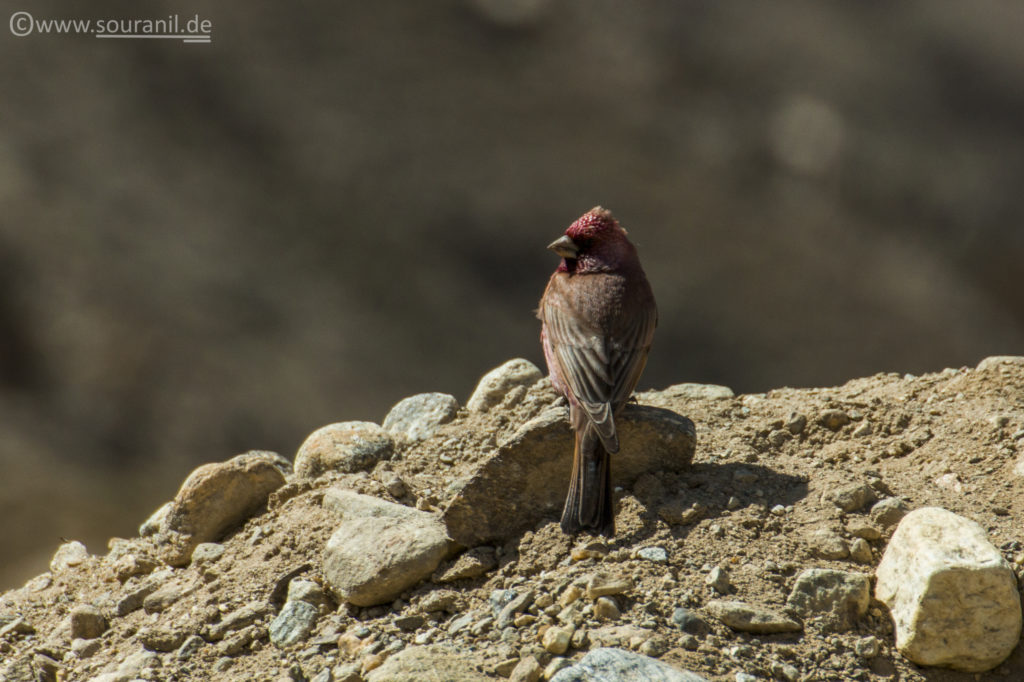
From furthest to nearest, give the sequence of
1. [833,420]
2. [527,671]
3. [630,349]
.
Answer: [833,420] < [630,349] < [527,671]

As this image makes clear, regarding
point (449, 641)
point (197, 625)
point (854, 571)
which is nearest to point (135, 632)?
point (197, 625)

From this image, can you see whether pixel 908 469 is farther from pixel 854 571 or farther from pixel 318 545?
pixel 318 545

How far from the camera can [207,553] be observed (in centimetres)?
372

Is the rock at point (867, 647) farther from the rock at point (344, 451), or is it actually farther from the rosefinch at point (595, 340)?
the rock at point (344, 451)

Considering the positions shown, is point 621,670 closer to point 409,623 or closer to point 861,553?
point 409,623

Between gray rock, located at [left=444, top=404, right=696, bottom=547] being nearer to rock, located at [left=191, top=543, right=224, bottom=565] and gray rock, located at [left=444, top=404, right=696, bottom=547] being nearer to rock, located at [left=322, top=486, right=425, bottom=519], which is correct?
rock, located at [left=322, top=486, right=425, bottom=519]

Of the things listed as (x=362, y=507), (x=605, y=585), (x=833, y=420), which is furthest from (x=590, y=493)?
(x=833, y=420)

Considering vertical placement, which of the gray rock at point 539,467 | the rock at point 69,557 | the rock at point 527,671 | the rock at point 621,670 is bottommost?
the rock at point 621,670

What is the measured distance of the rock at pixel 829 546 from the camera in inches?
121

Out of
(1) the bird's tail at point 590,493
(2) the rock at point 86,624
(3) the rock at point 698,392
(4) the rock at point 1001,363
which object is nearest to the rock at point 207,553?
(2) the rock at point 86,624

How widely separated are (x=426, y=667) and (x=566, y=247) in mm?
2001

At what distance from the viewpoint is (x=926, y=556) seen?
2.77m

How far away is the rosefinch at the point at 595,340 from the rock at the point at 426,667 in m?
0.69

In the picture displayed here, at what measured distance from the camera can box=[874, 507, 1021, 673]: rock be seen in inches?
106
